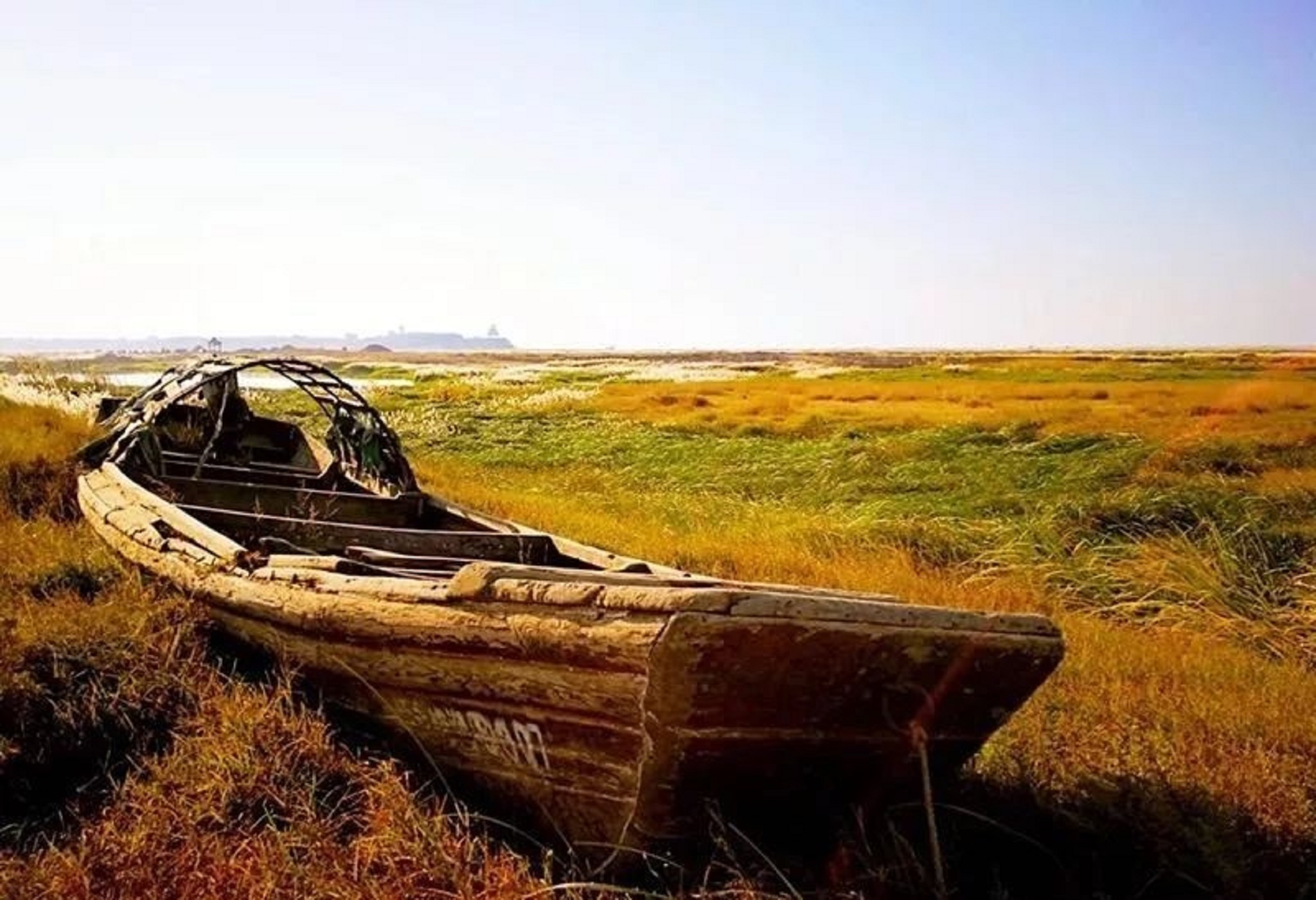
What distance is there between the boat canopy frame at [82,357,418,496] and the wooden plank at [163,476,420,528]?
26 centimetres

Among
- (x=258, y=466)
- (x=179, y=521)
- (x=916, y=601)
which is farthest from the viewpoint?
(x=258, y=466)

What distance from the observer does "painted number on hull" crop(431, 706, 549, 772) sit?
140 inches

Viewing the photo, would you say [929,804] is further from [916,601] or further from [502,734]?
[916,601]

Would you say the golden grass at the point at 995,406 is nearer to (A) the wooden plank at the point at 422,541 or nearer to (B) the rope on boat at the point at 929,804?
(A) the wooden plank at the point at 422,541

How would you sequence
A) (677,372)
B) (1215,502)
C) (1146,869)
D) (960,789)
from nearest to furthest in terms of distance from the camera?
(1146,869) → (960,789) → (1215,502) → (677,372)

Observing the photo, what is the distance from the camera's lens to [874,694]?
3.36 m

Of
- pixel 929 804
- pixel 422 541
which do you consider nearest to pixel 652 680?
pixel 929 804

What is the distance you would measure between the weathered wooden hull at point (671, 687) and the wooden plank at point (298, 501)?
394 cm

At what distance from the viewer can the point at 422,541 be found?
20.4 ft

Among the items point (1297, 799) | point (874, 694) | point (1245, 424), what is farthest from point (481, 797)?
point (1245, 424)

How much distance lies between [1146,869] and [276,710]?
142 inches

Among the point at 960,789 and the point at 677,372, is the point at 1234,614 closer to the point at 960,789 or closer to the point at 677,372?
the point at 960,789

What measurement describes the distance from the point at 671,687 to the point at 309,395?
7.40 meters

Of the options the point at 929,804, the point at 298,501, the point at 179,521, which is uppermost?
the point at 179,521
